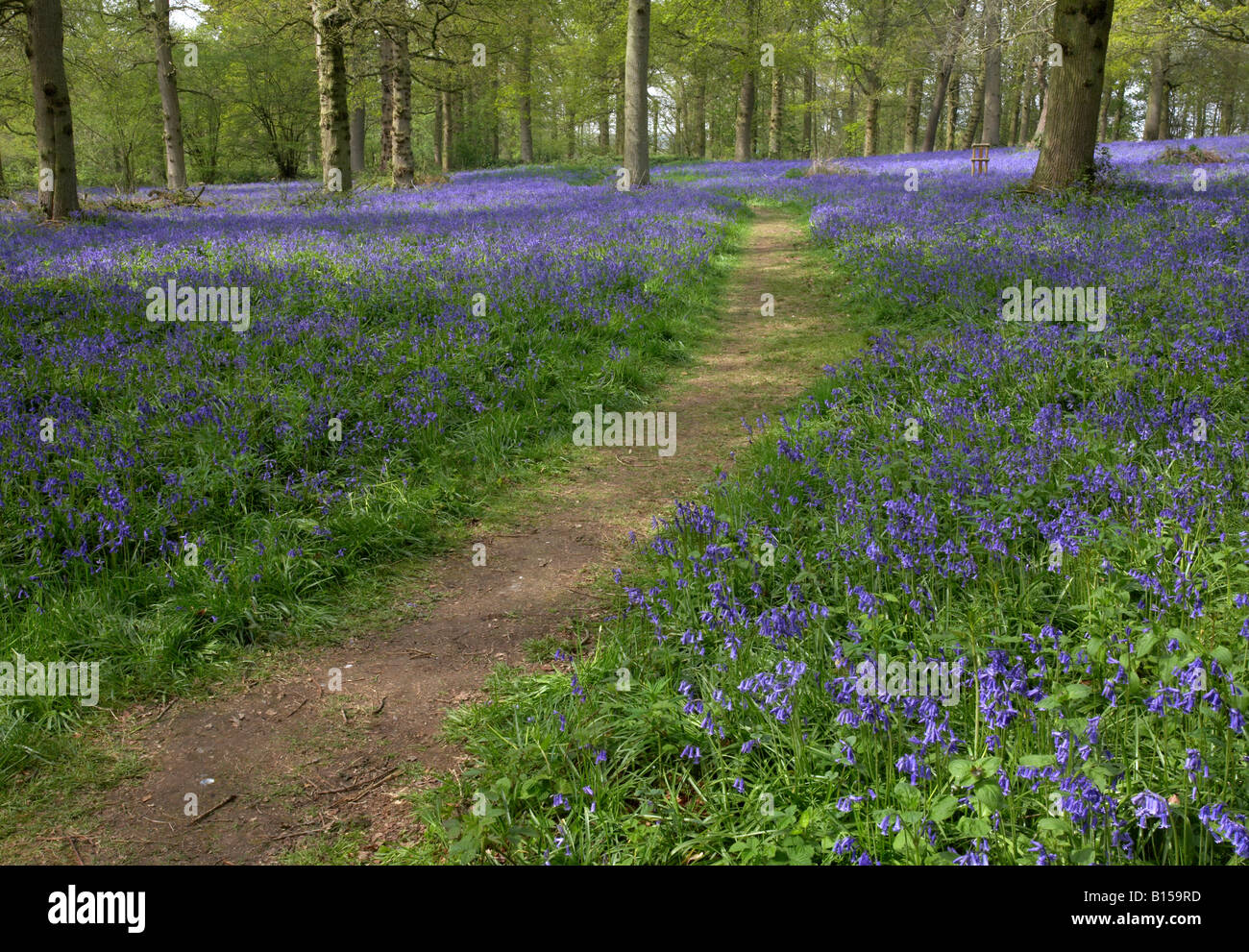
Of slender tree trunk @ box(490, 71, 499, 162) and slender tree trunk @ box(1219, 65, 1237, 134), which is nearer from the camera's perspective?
slender tree trunk @ box(490, 71, 499, 162)

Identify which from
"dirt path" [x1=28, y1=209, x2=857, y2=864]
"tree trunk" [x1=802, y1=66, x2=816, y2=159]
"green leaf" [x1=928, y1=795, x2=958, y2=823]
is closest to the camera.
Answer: "green leaf" [x1=928, y1=795, x2=958, y2=823]

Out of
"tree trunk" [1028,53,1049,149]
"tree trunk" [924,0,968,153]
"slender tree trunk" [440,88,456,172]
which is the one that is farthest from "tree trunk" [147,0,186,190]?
"tree trunk" [924,0,968,153]

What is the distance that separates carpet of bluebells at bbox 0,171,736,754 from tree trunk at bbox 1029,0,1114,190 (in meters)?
7.69

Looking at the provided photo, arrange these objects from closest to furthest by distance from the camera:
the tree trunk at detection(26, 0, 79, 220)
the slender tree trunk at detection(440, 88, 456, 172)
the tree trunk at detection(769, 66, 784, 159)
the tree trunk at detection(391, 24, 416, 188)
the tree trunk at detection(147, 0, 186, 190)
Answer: the tree trunk at detection(26, 0, 79, 220) → the tree trunk at detection(147, 0, 186, 190) → the tree trunk at detection(391, 24, 416, 188) → the slender tree trunk at detection(440, 88, 456, 172) → the tree trunk at detection(769, 66, 784, 159)

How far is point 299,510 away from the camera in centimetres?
545

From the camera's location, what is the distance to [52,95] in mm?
14406

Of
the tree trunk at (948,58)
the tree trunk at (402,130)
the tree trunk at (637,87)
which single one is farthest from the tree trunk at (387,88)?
the tree trunk at (948,58)

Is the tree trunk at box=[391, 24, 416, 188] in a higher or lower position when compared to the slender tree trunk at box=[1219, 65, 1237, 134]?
lower

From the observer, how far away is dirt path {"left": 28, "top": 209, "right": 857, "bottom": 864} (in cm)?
301

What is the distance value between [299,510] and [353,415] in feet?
4.74

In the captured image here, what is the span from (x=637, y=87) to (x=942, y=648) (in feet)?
70.5

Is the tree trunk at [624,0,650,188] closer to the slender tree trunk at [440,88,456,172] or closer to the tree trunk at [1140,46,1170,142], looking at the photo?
the slender tree trunk at [440,88,456,172]
